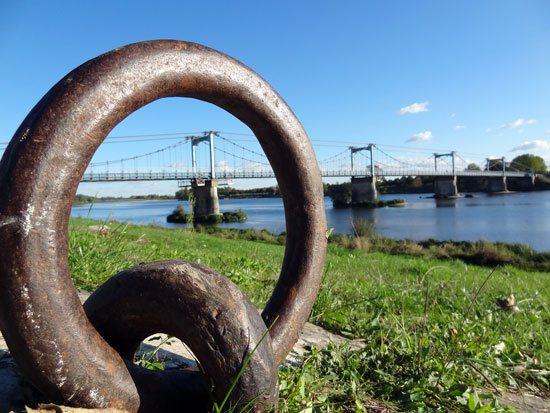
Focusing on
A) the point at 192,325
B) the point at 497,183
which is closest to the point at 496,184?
the point at 497,183

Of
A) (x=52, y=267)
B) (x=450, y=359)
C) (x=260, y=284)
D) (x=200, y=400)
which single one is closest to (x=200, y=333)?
(x=200, y=400)

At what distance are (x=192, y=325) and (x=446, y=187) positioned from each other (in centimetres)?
7467

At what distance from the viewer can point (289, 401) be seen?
1468 millimetres

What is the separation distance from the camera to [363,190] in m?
58.4

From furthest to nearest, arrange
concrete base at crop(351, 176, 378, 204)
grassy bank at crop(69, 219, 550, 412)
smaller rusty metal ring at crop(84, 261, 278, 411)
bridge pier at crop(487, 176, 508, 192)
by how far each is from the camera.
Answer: bridge pier at crop(487, 176, 508, 192)
concrete base at crop(351, 176, 378, 204)
grassy bank at crop(69, 219, 550, 412)
smaller rusty metal ring at crop(84, 261, 278, 411)

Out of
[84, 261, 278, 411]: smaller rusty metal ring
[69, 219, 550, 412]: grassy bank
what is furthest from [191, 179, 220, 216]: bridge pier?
[84, 261, 278, 411]: smaller rusty metal ring

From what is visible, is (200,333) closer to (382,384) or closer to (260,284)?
(382,384)

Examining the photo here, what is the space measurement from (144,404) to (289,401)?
53 centimetres

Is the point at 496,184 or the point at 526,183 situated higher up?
the point at 496,184

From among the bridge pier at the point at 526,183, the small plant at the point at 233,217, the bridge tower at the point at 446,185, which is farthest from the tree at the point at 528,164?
the small plant at the point at 233,217

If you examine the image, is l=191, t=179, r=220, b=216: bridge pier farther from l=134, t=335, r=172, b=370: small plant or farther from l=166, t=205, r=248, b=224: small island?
l=134, t=335, r=172, b=370: small plant

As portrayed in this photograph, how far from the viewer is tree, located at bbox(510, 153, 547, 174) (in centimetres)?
9088

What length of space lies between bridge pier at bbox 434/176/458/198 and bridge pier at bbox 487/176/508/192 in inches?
568

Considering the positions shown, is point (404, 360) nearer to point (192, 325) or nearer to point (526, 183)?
point (192, 325)
